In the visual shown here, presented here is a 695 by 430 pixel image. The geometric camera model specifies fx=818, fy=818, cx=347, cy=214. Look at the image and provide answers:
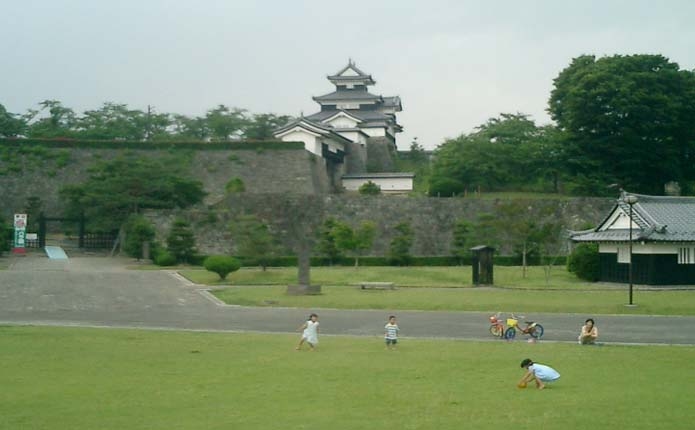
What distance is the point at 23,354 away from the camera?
50.4ft

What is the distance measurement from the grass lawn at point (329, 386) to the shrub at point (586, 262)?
16847 mm

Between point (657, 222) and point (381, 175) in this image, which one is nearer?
point (657, 222)

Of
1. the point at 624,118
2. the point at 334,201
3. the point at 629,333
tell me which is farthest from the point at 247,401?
the point at 624,118

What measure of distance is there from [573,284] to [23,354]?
73.0 feet

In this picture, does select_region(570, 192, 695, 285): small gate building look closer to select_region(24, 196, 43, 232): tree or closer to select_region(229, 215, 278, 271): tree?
select_region(229, 215, 278, 271): tree

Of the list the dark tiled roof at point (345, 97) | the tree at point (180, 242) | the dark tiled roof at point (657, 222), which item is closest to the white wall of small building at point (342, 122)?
the dark tiled roof at point (345, 97)

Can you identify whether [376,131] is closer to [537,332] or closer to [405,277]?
[405,277]

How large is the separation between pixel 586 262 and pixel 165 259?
751 inches

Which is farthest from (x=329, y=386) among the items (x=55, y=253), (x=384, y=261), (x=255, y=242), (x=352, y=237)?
(x=55, y=253)

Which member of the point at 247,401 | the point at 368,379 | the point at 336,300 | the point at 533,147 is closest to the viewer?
the point at 247,401

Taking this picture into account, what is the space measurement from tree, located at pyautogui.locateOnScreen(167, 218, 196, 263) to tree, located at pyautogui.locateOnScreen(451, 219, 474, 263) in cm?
1330

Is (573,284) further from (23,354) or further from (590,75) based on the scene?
(23,354)

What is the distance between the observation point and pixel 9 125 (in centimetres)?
6031

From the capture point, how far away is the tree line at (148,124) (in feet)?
207
